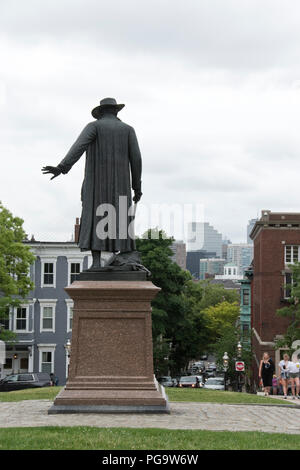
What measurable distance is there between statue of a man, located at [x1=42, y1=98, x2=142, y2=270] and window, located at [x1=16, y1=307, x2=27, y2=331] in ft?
135

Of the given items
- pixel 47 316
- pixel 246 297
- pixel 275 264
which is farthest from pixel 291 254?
pixel 246 297

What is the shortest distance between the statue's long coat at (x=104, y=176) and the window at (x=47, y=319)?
41.1m

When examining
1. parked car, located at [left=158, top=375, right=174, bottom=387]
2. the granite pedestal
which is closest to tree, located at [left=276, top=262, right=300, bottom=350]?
parked car, located at [left=158, top=375, right=174, bottom=387]

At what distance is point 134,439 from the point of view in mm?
9141

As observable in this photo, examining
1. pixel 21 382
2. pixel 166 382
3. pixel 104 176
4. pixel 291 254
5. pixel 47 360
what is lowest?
pixel 166 382

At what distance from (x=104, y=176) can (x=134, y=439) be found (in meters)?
5.50

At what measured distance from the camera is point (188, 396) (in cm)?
1800

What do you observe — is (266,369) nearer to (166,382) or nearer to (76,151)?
(76,151)

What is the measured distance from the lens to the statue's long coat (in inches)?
525

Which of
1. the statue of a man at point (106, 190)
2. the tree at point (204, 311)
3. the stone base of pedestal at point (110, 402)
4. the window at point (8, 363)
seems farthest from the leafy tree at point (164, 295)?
the stone base of pedestal at point (110, 402)

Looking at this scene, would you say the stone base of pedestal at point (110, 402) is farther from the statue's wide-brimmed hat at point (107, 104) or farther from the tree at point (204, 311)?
the tree at point (204, 311)
